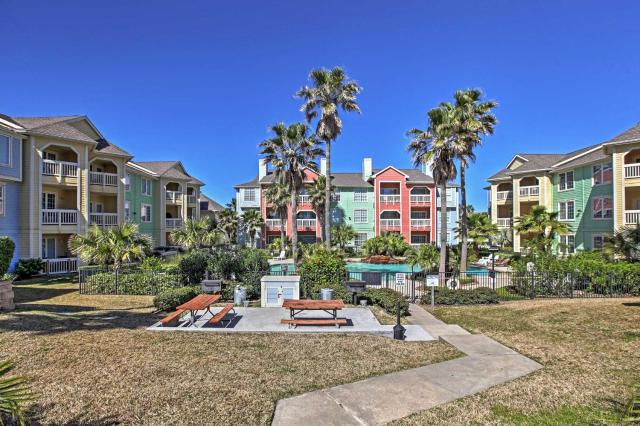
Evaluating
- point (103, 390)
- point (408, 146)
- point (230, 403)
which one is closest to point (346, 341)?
point (230, 403)

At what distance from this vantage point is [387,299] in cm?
1458

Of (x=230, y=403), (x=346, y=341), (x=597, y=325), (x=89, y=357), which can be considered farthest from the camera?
(x=597, y=325)

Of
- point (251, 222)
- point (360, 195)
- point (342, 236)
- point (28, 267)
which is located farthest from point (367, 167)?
point (28, 267)

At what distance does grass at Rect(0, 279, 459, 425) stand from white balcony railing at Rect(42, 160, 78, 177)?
1544 cm

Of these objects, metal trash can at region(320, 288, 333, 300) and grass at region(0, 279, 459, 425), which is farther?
metal trash can at region(320, 288, 333, 300)

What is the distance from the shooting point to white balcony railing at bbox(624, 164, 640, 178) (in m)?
24.7

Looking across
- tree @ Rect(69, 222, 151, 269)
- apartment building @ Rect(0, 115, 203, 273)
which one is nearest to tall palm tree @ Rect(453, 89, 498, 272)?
tree @ Rect(69, 222, 151, 269)

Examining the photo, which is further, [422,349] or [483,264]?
[483,264]

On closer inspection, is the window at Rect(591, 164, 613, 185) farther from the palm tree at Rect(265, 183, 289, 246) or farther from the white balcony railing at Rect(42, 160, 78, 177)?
the white balcony railing at Rect(42, 160, 78, 177)

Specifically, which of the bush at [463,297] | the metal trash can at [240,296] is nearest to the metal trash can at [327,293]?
the metal trash can at [240,296]

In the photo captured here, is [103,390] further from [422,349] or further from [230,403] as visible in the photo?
[422,349]

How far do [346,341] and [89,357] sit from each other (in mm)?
6411

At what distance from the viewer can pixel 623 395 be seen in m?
6.67

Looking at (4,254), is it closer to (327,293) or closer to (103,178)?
(327,293)
